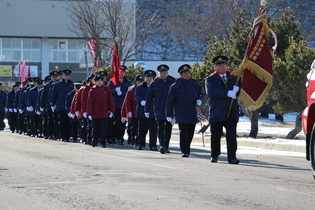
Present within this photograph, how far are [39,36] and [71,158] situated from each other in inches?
1913

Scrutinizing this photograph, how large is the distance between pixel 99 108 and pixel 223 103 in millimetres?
6258

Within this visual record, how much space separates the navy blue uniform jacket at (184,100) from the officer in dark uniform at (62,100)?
803cm

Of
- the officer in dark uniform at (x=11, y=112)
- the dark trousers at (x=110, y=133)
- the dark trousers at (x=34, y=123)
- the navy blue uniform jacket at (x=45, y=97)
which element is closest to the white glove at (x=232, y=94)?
the dark trousers at (x=110, y=133)

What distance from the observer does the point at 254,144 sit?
1881 centimetres

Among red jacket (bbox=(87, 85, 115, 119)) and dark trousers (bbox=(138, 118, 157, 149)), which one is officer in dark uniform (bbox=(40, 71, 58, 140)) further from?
dark trousers (bbox=(138, 118, 157, 149))

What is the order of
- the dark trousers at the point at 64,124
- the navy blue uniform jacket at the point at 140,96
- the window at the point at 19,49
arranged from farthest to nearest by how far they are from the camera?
the window at the point at 19,49
the dark trousers at the point at 64,124
the navy blue uniform jacket at the point at 140,96

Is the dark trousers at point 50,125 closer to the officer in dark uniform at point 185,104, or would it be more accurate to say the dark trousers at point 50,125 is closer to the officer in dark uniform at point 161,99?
the officer in dark uniform at point 161,99

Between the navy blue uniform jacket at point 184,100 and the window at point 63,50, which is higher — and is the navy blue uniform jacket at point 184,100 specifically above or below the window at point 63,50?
below

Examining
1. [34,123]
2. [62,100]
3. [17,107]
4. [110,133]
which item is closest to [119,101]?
[110,133]

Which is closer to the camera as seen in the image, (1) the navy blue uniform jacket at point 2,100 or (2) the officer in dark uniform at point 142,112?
(2) the officer in dark uniform at point 142,112

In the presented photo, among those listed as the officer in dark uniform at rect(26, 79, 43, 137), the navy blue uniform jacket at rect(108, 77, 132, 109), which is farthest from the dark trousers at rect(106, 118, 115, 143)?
the officer in dark uniform at rect(26, 79, 43, 137)

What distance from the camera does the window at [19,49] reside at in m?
61.9

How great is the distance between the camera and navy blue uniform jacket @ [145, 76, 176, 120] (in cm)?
1653

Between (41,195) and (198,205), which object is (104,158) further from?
(198,205)
